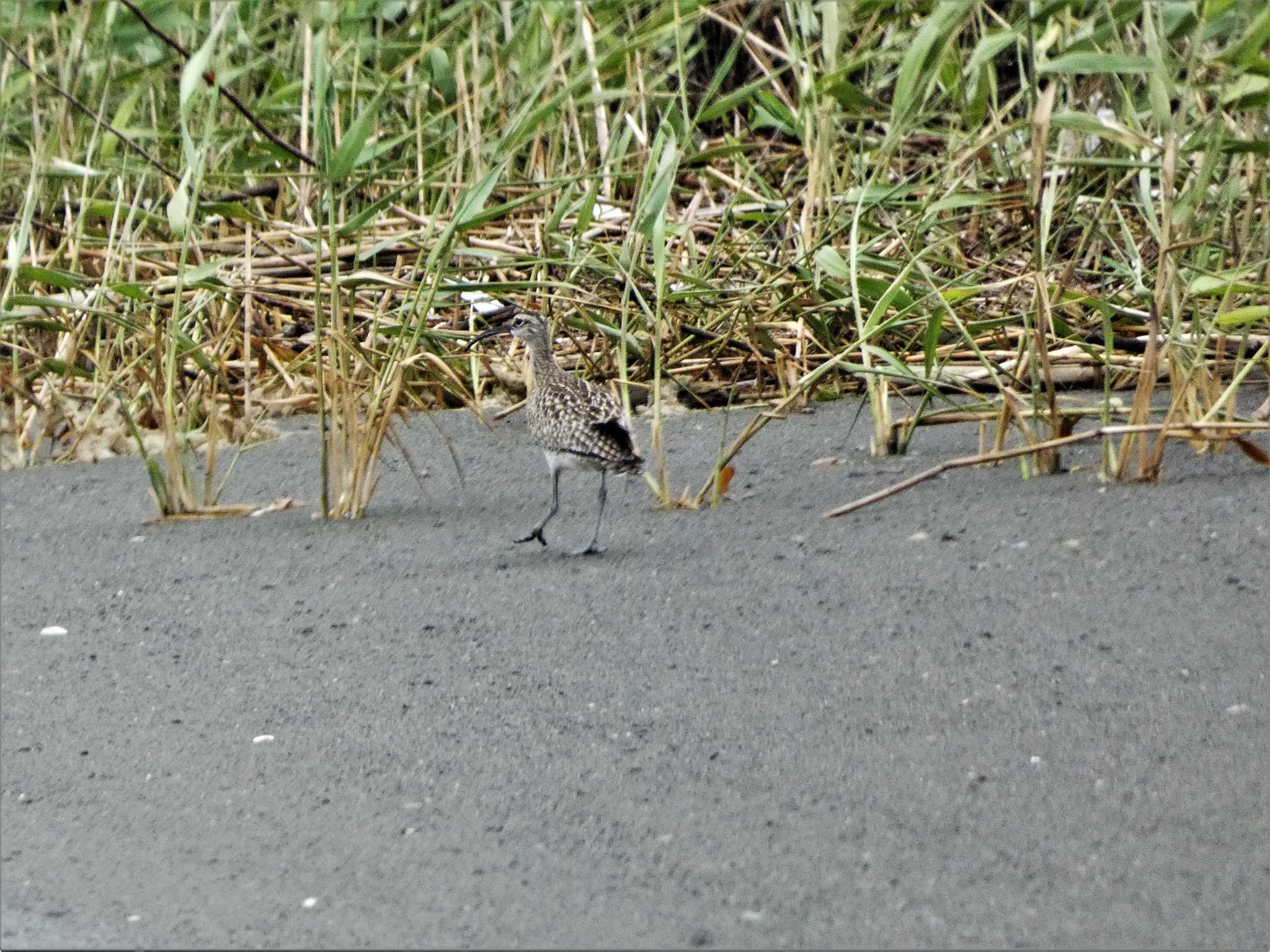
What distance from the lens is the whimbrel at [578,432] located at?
533 cm

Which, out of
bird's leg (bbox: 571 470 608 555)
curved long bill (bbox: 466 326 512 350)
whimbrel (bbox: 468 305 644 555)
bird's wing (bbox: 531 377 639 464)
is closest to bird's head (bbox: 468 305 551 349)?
curved long bill (bbox: 466 326 512 350)

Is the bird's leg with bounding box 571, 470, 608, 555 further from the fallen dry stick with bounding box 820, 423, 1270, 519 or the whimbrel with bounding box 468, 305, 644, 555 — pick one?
the fallen dry stick with bounding box 820, 423, 1270, 519

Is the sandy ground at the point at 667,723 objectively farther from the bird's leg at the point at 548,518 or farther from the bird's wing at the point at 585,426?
the bird's wing at the point at 585,426

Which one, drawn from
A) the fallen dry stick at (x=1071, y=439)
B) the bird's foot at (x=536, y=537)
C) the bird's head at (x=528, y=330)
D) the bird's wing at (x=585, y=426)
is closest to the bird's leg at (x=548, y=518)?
the bird's foot at (x=536, y=537)

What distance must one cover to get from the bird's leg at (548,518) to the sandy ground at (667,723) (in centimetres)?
7

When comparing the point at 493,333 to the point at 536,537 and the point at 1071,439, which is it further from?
the point at 1071,439

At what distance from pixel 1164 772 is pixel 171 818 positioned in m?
1.78

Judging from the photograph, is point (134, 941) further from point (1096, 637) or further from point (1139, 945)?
point (1096, 637)

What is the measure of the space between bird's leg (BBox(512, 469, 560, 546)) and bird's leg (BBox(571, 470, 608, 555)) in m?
0.13

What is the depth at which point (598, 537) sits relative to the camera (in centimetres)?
534

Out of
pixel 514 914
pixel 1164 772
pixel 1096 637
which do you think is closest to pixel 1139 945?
pixel 1164 772

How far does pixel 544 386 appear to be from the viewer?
5832 mm

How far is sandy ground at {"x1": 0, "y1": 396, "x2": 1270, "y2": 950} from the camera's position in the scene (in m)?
2.91

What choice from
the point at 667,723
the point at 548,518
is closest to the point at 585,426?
the point at 548,518
